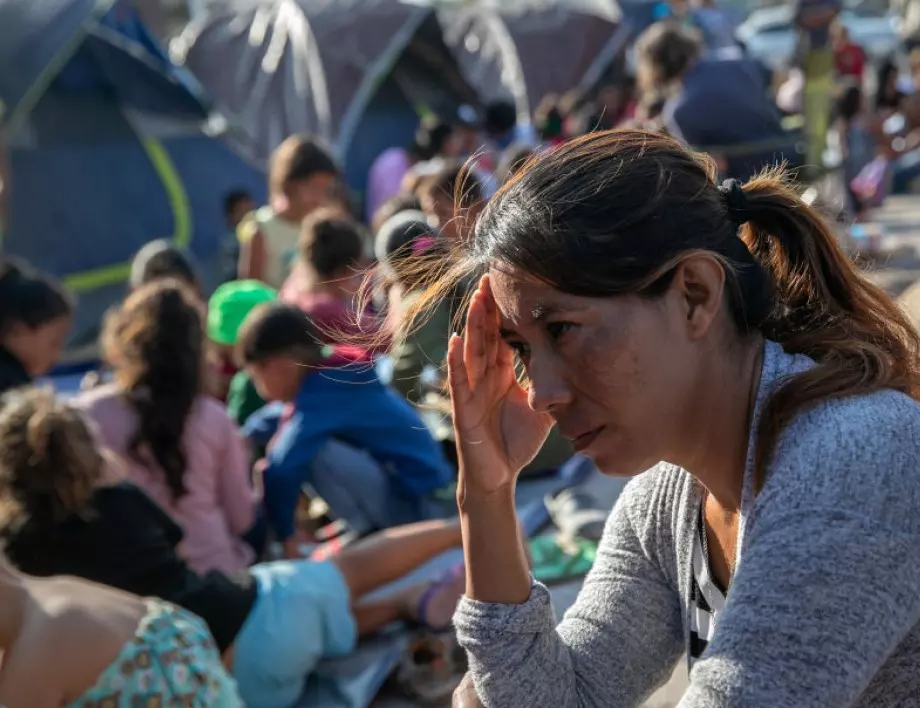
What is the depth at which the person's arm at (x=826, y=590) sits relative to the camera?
1124mm

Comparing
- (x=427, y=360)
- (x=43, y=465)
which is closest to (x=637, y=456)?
(x=43, y=465)

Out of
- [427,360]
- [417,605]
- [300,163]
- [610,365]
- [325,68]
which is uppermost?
[610,365]

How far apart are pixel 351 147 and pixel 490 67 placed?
10.5 feet

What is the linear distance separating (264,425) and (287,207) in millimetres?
1703

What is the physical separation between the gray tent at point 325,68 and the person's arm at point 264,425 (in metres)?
5.10

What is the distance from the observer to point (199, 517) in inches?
145

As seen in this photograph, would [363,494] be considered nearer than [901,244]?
Yes

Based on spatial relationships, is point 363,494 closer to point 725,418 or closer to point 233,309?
point 233,309

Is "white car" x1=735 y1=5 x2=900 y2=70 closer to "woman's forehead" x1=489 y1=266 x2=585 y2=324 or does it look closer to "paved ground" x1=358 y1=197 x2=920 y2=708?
"paved ground" x1=358 y1=197 x2=920 y2=708

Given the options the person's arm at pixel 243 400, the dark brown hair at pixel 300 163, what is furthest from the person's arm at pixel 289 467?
the dark brown hair at pixel 300 163

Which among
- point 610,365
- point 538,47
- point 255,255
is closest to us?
point 610,365

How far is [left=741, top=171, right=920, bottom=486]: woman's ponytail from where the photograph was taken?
1428 millimetres

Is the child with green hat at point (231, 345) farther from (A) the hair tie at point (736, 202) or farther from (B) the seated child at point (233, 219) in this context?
(A) the hair tie at point (736, 202)

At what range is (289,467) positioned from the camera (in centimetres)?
390
